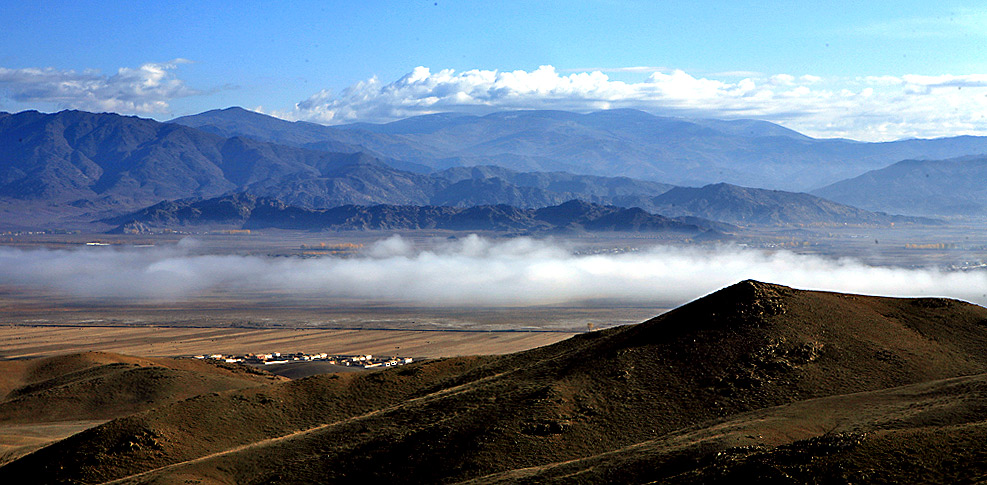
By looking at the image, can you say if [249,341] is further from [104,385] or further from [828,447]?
[828,447]

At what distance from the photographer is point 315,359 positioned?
113125mm

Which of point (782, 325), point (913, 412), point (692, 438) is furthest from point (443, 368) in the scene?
point (913, 412)

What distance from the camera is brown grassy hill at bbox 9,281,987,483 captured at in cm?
3953

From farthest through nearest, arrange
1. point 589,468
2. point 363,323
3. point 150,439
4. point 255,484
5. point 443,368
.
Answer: point 363,323
point 443,368
point 150,439
point 255,484
point 589,468

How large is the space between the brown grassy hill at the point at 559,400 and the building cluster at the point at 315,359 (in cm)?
5096

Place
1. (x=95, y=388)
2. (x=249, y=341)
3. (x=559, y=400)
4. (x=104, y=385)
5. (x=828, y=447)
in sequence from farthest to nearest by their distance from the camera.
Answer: (x=249, y=341)
(x=104, y=385)
(x=95, y=388)
(x=559, y=400)
(x=828, y=447)

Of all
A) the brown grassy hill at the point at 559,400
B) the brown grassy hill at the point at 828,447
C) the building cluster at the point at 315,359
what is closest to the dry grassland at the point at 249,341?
the building cluster at the point at 315,359

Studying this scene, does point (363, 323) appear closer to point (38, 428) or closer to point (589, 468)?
point (38, 428)

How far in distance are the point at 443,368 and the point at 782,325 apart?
2272 centimetres

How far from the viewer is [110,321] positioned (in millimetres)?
172250

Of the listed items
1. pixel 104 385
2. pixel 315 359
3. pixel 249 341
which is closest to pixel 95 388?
pixel 104 385

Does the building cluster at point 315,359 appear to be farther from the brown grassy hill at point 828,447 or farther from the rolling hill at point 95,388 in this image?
the brown grassy hill at point 828,447

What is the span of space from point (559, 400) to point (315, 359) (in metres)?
75.0

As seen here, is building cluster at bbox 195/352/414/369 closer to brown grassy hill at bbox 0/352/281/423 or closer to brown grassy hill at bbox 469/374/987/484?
brown grassy hill at bbox 0/352/281/423
